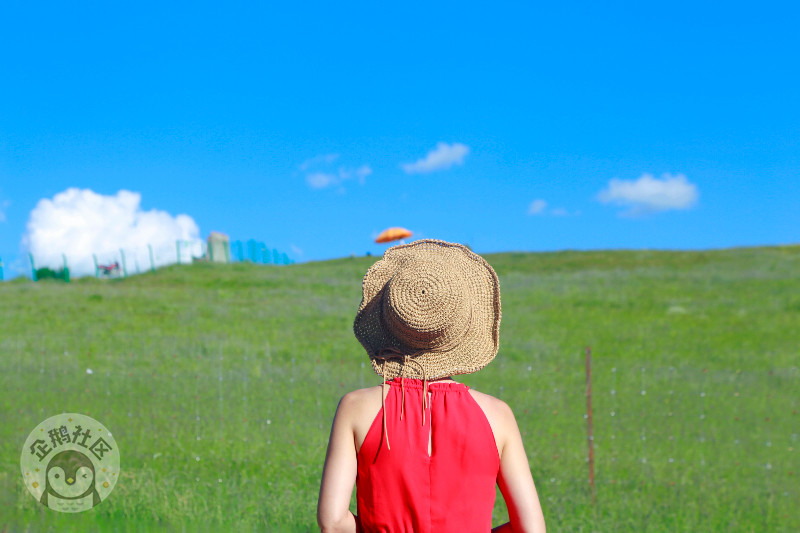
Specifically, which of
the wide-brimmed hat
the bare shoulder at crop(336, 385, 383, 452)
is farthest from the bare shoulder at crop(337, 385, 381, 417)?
the wide-brimmed hat

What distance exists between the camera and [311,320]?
22141mm

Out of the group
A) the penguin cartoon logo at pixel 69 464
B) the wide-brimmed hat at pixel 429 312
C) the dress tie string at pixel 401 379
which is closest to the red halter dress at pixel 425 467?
the dress tie string at pixel 401 379

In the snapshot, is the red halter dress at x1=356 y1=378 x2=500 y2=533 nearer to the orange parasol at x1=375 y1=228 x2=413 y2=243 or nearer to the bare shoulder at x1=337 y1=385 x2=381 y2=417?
the bare shoulder at x1=337 y1=385 x2=381 y2=417

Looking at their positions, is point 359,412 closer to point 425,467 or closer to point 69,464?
point 425,467

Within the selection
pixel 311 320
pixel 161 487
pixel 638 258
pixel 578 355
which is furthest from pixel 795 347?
pixel 638 258

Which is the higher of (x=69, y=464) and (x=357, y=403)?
(x=357, y=403)

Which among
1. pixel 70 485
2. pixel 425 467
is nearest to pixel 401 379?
pixel 425 467

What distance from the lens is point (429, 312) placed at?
2029 mm

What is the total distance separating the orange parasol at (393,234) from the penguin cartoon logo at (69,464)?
3093 cm

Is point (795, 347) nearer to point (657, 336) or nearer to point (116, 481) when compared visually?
point (657, 336)

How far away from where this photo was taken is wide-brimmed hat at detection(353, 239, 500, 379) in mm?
2035

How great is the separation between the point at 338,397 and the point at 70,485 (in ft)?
17.2

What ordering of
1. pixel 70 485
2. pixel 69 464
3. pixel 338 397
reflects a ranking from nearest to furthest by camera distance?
pixel 70 485 → pixel 69 464 → pixel 338 397

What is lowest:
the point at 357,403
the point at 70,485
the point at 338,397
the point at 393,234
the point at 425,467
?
the point at 70,485
